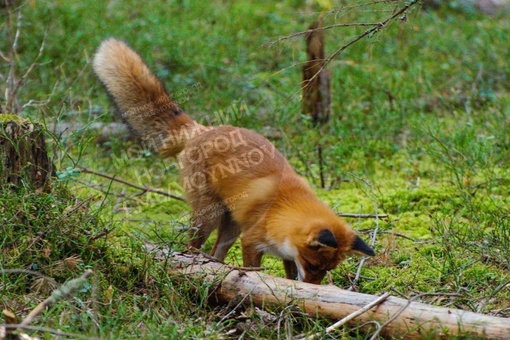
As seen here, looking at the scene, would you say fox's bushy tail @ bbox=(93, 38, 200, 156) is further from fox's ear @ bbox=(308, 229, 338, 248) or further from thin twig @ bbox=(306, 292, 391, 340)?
thin twig @ bbox=(306, 292, 391, 340)

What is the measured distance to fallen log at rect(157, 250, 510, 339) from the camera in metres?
3.86

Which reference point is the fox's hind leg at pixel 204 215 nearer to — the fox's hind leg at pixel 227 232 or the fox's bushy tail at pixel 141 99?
the fox's hind leg at pixel 227 232

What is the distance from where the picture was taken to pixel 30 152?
5.28 metres

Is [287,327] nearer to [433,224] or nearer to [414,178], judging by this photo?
[433,224]

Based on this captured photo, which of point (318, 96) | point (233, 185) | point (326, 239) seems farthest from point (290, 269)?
point (318, 96)

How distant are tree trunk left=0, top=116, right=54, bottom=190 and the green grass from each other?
0.21 metres

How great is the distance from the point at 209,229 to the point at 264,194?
618mm

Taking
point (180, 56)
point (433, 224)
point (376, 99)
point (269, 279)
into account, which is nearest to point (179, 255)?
point (269, 279)

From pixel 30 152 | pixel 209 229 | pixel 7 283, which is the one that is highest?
pixel 30 152

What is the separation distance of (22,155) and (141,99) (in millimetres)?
1342

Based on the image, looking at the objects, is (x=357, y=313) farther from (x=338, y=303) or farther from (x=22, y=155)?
(x=22, y=155)

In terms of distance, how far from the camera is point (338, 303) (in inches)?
170

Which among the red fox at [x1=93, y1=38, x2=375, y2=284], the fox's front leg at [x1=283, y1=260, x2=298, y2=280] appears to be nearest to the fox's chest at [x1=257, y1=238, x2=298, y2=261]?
the red fox at [x1=93, y1=38, x2=375, y2=284]

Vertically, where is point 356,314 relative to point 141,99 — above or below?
below
